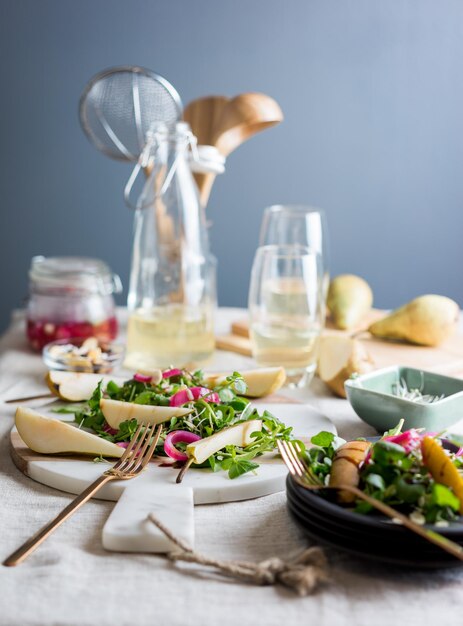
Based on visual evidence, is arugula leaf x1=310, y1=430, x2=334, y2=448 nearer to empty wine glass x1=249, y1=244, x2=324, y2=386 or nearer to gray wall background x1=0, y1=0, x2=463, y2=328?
empty wine glass x1=249, y1=244, x2=324, y2=386

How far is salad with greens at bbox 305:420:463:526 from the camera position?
2.06 ft

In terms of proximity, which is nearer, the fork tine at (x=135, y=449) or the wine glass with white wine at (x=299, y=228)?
the fork tine at (x=135, y=449)

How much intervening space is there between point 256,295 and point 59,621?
729 mm

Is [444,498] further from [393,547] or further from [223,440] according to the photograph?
[223,440]

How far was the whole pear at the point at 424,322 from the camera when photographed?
4.83 ft

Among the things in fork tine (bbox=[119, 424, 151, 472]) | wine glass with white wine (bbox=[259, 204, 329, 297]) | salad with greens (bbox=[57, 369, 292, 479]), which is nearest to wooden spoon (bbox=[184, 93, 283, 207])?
wine glass with white wine (bbox=[259, 204, 329, 297])

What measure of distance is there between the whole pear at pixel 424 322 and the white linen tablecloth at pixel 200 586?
2.54 ft

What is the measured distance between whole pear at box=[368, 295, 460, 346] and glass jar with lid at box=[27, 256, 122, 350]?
521 millimetres

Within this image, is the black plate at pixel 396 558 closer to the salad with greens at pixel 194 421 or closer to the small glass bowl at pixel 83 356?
the salad with greens at pixel 194 421

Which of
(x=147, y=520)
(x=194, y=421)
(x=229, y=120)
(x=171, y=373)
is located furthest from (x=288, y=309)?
(x=147, y=520)

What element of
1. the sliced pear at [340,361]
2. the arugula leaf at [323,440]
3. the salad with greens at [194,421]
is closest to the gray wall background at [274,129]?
the sliced pear at [340,361]

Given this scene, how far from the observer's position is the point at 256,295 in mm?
1239

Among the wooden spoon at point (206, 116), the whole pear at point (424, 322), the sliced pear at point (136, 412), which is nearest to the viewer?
the sliced pear at point (136, 412)

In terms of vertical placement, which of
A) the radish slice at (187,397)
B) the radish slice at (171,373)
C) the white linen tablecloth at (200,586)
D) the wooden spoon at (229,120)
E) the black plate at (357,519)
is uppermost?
the wooden spoon at (229,120)
